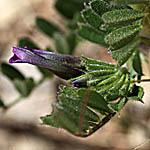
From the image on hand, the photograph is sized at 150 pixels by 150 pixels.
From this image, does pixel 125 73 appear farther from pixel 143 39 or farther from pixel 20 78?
pixel 20 78

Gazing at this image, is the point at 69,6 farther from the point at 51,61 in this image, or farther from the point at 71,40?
the point at 51,61

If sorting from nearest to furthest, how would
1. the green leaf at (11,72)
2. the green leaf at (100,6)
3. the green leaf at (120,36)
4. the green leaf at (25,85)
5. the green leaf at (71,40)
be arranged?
the green leaf at (100,6)
the green leaf at (120,36)
the green leaf at (25,85)
the green leaf at (11,72)
the green leaf at (71,40)

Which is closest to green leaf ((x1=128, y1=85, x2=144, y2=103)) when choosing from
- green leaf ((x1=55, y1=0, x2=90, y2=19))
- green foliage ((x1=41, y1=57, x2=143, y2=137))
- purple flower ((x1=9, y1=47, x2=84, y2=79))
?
green foliage ((x1=41, y1=57, x2=143, y2=137))

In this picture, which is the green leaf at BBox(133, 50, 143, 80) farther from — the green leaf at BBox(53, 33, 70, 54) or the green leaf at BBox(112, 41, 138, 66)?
the green leaf at BBox(53, 33, 70, 54)

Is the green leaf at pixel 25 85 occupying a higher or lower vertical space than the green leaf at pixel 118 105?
lower

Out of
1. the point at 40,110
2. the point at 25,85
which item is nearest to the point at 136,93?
the point at 25,85

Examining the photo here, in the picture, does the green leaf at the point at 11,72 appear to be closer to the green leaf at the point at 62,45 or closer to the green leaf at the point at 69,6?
the green leaf at the point at 62,45

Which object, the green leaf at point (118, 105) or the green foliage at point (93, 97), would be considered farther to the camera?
the green leaf at point (118, 105)

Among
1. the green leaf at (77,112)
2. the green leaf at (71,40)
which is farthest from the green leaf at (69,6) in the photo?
the green leaf at (77,112)
